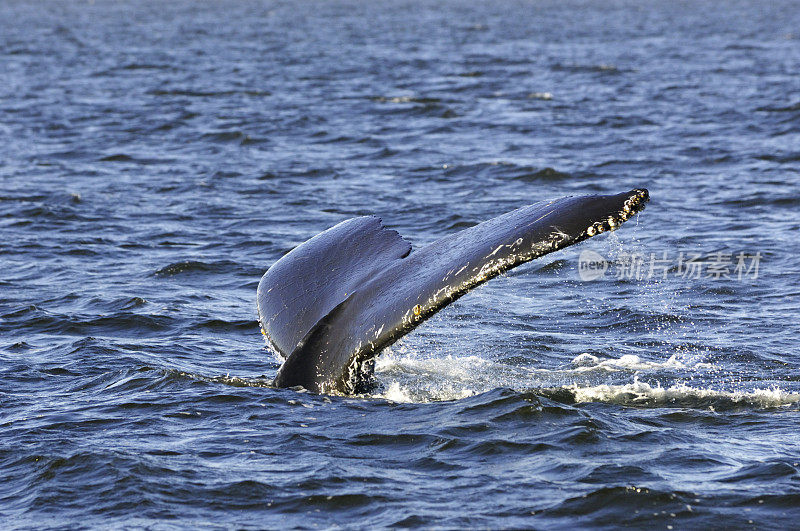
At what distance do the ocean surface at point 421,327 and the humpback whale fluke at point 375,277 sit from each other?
58 cm

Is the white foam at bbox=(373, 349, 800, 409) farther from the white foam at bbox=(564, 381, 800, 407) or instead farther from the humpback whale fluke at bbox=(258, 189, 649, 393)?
the humpback whale fluke at bbox=(258, 189, 649, 393)

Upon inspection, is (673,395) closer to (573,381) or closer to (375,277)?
(573,381)

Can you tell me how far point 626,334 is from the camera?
987 centimetres

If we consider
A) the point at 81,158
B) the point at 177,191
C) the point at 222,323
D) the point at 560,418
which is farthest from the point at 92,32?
the point at 560,418

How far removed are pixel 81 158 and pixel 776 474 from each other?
603 inches

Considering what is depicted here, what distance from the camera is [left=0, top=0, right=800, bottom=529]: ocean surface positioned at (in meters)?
6.36

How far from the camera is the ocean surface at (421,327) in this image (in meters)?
6.36

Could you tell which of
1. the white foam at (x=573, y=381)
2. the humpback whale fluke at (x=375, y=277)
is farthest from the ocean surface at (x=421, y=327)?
the humpback whale fluke at (x=375, y=277)

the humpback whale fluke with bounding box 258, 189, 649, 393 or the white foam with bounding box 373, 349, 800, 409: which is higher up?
the humpback whale fluke with bounding box 258, 189, 649, 393

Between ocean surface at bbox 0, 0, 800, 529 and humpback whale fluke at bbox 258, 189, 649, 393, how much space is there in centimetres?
58

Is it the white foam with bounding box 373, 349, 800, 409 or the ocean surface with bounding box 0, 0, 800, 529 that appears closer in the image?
the ocean surface with bounding box 0, 0, 800, 529

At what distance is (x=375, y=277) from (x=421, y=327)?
12.4ft

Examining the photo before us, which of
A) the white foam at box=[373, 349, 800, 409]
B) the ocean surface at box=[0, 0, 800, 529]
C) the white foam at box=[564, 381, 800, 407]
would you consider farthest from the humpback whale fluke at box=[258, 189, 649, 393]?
the white foam at box=[564, 381, 800, 407]

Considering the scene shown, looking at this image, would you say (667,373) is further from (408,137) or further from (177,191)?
(408,137)
